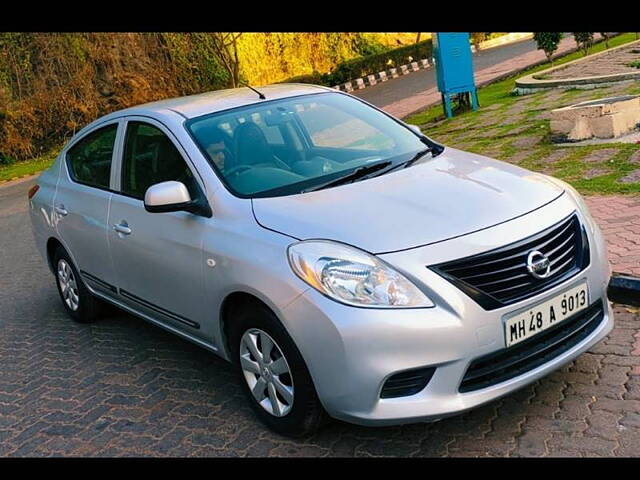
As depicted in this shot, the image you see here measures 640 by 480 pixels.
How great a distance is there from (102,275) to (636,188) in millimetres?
4687

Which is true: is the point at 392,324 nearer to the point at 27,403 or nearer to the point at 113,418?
the point at 113,418

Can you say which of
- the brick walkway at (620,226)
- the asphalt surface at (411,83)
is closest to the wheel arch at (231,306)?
the brick walkway at (620,226)

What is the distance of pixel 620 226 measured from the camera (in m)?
5.92

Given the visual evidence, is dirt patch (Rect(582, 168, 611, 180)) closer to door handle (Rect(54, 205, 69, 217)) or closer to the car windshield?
the car windshield

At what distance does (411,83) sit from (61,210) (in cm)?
2097

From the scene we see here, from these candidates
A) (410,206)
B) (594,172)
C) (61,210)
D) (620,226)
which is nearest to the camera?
(410,206)

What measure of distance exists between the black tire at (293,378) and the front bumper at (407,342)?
0.29ft

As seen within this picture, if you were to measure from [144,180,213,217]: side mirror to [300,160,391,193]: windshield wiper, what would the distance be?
555mm

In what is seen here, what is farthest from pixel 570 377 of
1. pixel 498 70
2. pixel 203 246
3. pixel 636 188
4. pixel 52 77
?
pixel 52 77

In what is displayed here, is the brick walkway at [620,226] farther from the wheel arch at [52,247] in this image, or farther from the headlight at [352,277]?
the wheel arch at [52,247]

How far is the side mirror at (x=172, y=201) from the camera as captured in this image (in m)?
3.97

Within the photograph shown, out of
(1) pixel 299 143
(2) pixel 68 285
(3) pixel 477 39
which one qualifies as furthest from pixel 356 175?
(3) pixel 477 39

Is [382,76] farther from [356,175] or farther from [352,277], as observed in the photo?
[352,277]

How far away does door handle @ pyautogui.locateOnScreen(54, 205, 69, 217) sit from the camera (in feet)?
18.2
